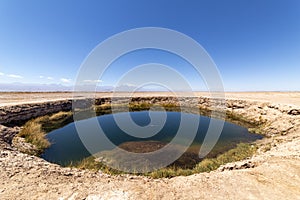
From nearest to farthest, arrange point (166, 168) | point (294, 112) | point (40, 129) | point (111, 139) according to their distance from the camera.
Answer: point (166, 168), point (111, 139), point (40, 129), point (294, 112)

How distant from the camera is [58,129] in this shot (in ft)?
65.3

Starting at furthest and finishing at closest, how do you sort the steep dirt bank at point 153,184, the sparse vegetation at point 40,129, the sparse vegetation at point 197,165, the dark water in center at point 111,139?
the sparse vegetation at point 40,129 < the dark water in center at point 111,139 < the sparse vegetation at point 197,165 < the steep dirt bank at point 153,184

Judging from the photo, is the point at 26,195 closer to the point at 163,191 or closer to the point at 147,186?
the point at 147,186

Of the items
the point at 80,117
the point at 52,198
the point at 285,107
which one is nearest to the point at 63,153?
the point at 52,198

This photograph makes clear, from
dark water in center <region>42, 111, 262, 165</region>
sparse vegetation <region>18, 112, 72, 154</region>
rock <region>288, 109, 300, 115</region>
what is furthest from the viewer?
rock <region>288, 109, 300, 115</region>

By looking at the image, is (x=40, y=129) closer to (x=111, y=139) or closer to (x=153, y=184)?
(x=111, y=139)

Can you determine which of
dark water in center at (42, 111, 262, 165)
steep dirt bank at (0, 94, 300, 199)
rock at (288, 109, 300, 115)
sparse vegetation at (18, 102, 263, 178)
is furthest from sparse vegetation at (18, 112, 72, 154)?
rock at (288, 109, 300, 115)

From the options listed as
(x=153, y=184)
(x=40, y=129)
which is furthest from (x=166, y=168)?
(x=40, y=129)

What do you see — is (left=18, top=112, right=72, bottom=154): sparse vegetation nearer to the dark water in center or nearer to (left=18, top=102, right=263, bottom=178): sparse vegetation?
(left=18, top=102, right=263, bottom=178): sparse vegetation

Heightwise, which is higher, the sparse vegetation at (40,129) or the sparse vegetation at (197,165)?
the sparse vegetation at (40,129)

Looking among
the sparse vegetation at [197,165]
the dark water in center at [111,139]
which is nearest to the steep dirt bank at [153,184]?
the sparse vegetation at [197,165]

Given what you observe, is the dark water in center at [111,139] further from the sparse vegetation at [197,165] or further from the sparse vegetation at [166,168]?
the sparse vegetation at [197,165]

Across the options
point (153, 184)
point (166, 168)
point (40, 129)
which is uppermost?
point (153, 184)

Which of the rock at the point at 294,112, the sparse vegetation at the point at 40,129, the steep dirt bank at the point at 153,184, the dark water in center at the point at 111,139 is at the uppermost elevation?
the rock at the point at 294,112
